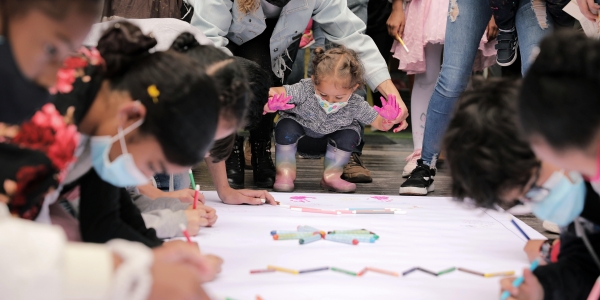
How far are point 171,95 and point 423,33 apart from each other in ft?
6.85

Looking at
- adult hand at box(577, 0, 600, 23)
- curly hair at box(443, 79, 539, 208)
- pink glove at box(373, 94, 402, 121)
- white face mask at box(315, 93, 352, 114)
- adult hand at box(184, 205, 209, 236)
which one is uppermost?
adult hand at box(577, 0, 600, 23)

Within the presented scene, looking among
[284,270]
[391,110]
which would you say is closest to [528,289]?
[284,270]

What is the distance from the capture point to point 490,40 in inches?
110

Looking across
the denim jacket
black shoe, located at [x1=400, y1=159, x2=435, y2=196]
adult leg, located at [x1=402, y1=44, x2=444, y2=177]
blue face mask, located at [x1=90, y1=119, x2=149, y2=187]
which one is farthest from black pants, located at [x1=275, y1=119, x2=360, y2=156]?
blue face mask, located at [x1=90, y1=119, x2=149, y2=187]

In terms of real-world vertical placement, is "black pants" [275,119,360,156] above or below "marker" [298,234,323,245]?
below

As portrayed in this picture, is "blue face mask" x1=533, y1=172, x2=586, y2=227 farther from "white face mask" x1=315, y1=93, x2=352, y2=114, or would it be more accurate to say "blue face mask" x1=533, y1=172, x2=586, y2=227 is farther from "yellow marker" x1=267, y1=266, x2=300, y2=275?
"white face mask" x1=315, y1=93, x2=352, y2=114

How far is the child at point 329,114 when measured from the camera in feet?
7.68

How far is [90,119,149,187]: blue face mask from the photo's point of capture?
37.4 inches

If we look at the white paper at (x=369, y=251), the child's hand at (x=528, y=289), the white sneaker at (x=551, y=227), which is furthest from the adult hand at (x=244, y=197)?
the child's hand at (x=528, y=289)

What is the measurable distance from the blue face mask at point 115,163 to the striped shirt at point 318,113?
1.45 m

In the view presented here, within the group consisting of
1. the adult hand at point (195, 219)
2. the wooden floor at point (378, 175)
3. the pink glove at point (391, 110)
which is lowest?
the wooden floor at point (378, 175)

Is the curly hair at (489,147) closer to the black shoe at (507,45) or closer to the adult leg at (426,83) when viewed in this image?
the black shoe at (507,45)

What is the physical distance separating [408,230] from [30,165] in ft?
3.32

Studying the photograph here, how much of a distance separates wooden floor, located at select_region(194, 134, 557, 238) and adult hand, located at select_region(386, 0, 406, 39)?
0.65 metres
